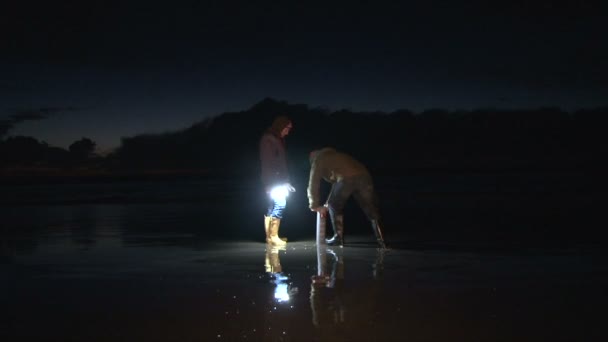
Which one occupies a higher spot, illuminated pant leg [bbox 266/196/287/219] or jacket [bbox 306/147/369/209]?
jacket [bbox 306/147/369/209]

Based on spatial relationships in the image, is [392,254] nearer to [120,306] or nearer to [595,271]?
[595,271]

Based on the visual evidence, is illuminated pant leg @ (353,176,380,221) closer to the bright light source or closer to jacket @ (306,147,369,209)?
jacket @ (306,147,369,209)

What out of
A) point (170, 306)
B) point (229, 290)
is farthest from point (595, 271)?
point (170, 306)

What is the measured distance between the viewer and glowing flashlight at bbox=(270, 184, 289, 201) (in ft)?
41.5

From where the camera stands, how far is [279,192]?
41.6 ft

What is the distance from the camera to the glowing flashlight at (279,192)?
12.6 metres

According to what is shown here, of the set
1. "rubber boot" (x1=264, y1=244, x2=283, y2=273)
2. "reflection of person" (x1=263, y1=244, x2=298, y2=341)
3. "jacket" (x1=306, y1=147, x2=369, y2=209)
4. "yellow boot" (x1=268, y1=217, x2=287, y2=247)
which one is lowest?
"reflection of person" (x1=263, y1=244, x2=298, y2=341)

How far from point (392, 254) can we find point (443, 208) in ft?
39.5

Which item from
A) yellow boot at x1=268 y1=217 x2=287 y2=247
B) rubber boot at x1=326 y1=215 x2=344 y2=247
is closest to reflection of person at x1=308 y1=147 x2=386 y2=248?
rubber boot at x1=326 y1=215 x2=344 y2=247

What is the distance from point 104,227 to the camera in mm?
18156

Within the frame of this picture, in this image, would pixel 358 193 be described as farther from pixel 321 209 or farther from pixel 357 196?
pixel 321 209

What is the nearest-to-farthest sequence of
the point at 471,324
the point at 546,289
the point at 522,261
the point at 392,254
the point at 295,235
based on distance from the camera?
the point at 471,324 < the point at 546,289 < the point at 522,261 < the point at 392,254 < the point at 295,235

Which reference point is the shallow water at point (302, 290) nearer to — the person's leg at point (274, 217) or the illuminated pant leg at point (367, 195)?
the person's leg at point (274, 217)

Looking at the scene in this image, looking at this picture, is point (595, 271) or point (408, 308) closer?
point (408, 308)
